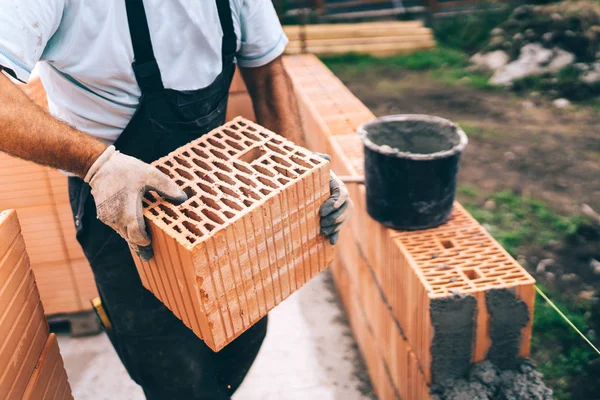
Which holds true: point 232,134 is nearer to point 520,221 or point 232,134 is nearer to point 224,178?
point 224,178

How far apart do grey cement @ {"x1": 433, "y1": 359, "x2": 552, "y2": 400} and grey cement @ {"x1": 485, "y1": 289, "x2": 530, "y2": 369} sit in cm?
4

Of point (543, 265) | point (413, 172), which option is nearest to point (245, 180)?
point (413, 172)

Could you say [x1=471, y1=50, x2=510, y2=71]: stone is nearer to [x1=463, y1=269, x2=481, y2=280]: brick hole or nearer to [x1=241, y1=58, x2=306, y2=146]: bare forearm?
[x1=241, y1=58, x2=306, y2=146]: bare forearm

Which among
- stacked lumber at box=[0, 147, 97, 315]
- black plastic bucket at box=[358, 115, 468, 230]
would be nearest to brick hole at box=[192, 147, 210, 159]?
black plastic bucket at box=[358, 115, 468, 230]

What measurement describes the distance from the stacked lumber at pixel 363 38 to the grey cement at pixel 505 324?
7.93m

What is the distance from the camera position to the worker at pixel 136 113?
161 cm

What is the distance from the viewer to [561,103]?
22.9 feet

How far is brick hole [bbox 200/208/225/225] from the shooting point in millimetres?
1594

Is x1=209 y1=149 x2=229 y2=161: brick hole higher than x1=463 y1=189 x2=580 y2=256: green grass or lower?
higher

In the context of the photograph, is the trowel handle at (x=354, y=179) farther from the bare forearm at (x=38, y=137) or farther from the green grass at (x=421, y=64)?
the green grass at (x=421, y=64)

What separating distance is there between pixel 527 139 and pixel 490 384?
14.3 feet

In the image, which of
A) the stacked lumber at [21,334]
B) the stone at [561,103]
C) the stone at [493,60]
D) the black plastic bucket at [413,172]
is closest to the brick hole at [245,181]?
the stacked lumber at [21,334]

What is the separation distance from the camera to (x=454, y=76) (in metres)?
8.62

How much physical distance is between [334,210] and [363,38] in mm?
8816
